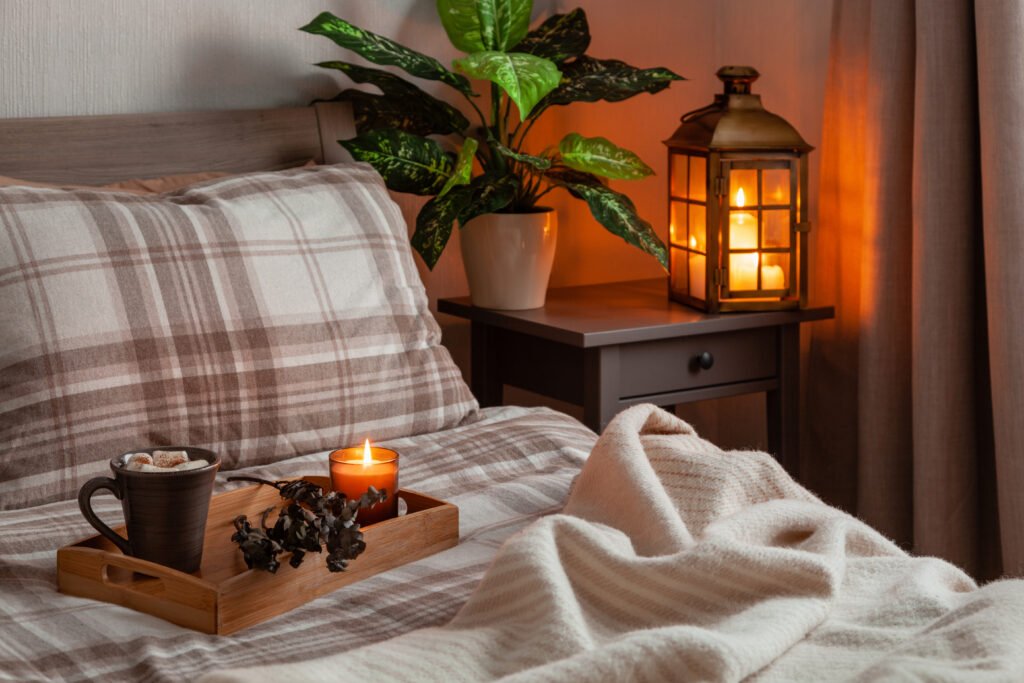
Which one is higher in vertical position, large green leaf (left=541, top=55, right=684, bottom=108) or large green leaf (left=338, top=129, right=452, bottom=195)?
large green leaf (left=541, top=55, right=684, bottom=108)

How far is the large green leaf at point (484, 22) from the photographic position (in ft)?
7.10

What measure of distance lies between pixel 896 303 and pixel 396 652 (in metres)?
1.54

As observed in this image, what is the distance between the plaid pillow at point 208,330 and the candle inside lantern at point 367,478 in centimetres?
35

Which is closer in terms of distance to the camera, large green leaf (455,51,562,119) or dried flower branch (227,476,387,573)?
dried flower branch (227,476,387,573)

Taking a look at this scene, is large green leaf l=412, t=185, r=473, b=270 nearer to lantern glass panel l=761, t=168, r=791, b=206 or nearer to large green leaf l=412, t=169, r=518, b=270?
large green leaf l=412, t=169, r=518, b=270

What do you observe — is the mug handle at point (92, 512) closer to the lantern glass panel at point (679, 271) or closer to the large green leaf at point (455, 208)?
the large green leaf at point (455, 208)

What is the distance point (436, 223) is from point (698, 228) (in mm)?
495

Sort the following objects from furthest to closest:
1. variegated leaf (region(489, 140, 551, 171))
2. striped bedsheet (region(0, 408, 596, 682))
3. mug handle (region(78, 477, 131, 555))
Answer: variegated leaf (region(489, 140, 551, 171)), mug handle (region(78, 477, 131, 555)), striped bedsheet (region(0, 408, 596, 682))

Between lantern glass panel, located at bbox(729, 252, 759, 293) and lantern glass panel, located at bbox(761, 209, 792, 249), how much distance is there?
3cm

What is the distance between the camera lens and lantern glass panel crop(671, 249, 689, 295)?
231cm

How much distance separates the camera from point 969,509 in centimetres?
217

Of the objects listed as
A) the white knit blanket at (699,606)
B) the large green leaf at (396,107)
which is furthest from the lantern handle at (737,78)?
the white knit blanket at (699,606)

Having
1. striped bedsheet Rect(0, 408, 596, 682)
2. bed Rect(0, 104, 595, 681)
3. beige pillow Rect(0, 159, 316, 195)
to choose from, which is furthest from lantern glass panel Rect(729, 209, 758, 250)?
beige pillow Rect(0, 159, 316, 195)

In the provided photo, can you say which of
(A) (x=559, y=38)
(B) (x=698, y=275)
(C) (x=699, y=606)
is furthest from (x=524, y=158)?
(C) (x=699, y=606)
